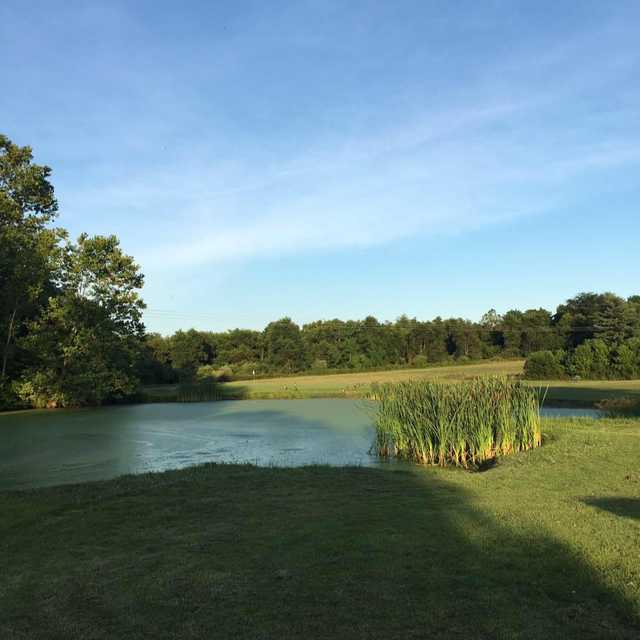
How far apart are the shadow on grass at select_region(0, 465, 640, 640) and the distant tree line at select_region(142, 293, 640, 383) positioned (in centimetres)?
4340

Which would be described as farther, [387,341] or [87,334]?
[387,341]

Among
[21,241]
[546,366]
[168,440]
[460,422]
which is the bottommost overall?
[168,440]

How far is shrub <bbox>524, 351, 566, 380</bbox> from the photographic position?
3475 cm

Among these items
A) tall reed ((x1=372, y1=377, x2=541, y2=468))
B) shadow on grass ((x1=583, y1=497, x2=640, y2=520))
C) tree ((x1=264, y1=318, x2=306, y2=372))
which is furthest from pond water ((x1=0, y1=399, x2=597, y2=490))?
tree ((x1=264, y1=318, x2=306, y2=372))

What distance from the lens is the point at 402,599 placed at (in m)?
3.61

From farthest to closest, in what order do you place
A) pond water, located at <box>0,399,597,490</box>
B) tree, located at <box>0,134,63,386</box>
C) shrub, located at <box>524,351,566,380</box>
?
shrub, located at <box>524,351,566,380</box> → tree, located at <box>0,134,63,386</box> → pond water, located at <box>0,399,597,490</box>

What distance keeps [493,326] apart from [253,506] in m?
65.8

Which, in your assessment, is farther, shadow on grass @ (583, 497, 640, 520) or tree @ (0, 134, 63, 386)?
tree @ (0, 134, 63, 386)

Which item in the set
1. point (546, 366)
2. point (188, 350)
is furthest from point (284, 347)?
point (546, 366)

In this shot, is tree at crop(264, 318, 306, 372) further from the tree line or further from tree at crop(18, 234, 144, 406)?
tree at crop(18, 234, 144, 406)

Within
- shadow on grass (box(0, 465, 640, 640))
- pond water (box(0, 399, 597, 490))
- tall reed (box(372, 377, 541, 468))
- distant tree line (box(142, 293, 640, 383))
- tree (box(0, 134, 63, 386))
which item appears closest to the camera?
shadow on grass (box(0, 465, 640, 640))

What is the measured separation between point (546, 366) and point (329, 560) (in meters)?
33.2

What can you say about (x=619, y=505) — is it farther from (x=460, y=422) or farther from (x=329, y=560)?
(x=460, y=422)

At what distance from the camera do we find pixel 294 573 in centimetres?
415
